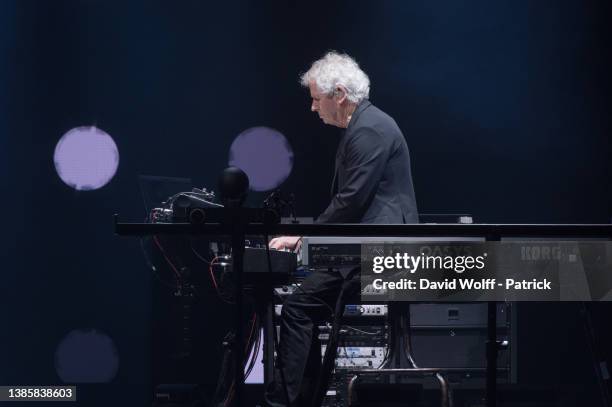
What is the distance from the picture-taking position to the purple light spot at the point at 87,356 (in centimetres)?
502

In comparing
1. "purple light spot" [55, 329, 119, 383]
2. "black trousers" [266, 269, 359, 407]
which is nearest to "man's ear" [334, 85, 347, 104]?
"black trousers" [266, 269, 359, 407]

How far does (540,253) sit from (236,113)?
3391mm

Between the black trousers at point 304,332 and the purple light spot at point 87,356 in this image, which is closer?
the black trousers at point 304,332

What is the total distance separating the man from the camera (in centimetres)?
275

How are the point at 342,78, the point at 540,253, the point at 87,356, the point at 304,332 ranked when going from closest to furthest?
1. the point at 540,253
2. the point at 304,332
3. the point at 342,78
4. the point at 87,356

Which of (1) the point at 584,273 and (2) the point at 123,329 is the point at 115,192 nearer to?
(2) the point at 123,329

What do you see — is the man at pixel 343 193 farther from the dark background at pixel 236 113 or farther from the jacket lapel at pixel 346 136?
the dark background at pixel 236 113

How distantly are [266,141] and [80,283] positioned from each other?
1591 mm

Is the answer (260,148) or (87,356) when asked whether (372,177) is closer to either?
(260,148)

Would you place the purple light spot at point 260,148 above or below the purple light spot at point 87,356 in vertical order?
above

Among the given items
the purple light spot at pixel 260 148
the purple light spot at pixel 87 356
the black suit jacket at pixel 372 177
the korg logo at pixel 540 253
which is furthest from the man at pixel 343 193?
the purple light spot at pixel 87 356

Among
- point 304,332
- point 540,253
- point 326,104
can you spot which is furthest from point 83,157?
point 540,253

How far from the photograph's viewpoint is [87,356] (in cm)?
503

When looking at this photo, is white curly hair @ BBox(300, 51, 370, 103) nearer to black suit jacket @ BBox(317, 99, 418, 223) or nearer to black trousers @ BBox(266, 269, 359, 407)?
black suit jacket @ BBox(317, 99, 418, 223)
